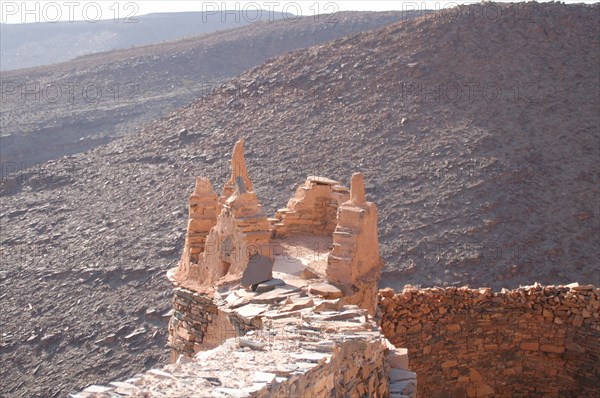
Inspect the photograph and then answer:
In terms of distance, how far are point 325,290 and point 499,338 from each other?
3851mm

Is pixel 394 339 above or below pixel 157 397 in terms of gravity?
Result: below

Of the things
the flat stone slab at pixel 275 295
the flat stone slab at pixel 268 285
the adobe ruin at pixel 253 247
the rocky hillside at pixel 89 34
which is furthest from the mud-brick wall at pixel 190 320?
the rocky hillside at pixel 89 34

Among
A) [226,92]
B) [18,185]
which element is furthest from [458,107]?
[18,185]

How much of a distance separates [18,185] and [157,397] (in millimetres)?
32388

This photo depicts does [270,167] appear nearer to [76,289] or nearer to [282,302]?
[76,289]

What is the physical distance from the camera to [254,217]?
466 inches

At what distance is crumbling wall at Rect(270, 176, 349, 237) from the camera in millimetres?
13977

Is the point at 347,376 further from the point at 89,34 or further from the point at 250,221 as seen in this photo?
the point at 89,34

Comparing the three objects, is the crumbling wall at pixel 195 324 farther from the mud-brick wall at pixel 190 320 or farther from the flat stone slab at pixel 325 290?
the flat stone slab at pixel 325 290

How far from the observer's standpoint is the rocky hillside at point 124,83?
5006cm

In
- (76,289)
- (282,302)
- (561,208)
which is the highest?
(282,302)

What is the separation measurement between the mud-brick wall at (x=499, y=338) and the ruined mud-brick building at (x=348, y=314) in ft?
0.05

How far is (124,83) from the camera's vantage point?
5806cm

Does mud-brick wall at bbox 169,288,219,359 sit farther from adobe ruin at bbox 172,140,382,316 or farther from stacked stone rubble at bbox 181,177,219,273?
stacked stone rubble at bbox 181,177,219,273
